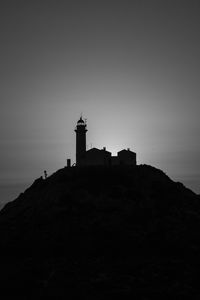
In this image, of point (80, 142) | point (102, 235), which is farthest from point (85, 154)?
point (102, 235)

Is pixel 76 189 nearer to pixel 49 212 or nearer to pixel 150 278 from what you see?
pixel 49 212

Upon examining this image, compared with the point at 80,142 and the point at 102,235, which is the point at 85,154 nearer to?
the point at 80,142

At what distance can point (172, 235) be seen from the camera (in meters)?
52.4

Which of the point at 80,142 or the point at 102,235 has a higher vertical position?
the point at 80,142

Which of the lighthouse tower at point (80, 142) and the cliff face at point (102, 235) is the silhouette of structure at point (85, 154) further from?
the cliff face at point (102, 235)

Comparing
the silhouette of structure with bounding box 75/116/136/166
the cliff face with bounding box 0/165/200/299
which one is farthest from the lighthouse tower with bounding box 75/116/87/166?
the cliff face with bounding box 0/165/200/299

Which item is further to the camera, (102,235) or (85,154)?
(85,154)

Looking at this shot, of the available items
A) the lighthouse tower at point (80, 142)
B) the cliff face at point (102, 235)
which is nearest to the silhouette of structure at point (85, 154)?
the lighthouse tower at point (80, 142)

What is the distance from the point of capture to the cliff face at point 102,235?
40.2m

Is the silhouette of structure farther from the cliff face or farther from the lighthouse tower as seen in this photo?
the cliff face

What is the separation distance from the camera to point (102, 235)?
2007 inches

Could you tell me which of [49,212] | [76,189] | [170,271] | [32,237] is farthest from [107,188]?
[170,271]

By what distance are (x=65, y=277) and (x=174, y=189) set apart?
3218 cm

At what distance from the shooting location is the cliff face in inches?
1581
